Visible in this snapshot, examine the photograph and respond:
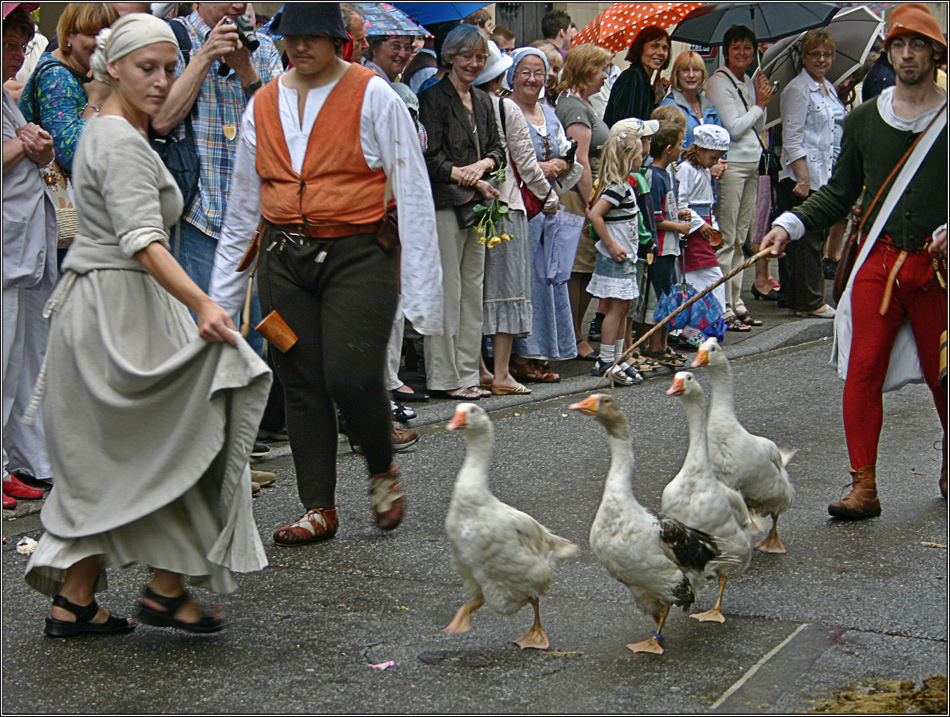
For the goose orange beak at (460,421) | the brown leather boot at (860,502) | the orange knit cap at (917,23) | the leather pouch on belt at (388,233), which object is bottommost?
the brown leather boot at (860,502)

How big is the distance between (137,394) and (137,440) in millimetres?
165

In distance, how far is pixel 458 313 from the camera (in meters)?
8.15

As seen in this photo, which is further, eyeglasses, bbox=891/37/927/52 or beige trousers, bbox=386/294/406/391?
beige trousers, bbox=386/294/406/391

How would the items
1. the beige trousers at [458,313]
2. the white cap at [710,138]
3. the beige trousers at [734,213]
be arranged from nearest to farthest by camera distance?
the beige trousers at [458,313], the white cap at [710,138], the beige trousers at [734,213]

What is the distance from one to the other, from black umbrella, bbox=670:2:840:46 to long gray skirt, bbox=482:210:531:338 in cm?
430

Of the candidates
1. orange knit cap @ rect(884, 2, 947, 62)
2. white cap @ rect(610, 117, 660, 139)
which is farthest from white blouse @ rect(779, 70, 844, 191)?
orange knit cap @ rect(884, 2, 947, 62)

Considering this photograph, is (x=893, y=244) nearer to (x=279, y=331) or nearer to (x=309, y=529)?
(x=279, y=331)

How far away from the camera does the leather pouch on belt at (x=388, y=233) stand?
16.9 ft

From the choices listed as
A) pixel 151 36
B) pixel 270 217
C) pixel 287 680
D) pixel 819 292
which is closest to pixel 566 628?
pixel 287 680

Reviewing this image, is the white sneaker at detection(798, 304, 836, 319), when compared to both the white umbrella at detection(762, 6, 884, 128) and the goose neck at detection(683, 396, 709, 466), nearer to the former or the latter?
the white umbrella at detection(762, 6, 884, 128)

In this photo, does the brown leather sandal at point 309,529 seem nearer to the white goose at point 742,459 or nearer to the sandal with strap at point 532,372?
the white goose at point 742,459

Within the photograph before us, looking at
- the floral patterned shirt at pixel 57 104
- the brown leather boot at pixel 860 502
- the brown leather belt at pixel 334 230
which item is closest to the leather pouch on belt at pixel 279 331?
the brown leather belt at pixel 334 230

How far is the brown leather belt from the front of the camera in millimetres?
5113

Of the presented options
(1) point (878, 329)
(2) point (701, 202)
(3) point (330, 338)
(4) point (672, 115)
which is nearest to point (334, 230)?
(3) point (330, 338)
